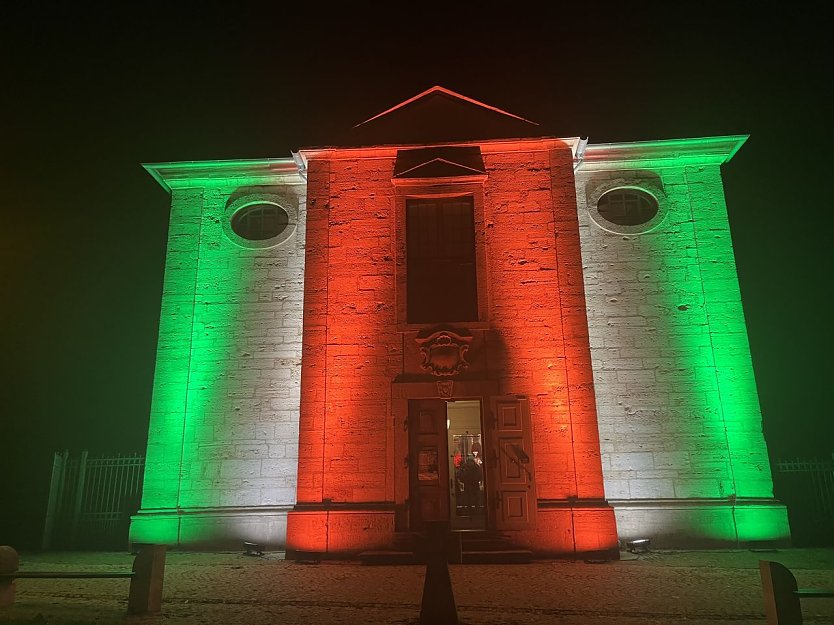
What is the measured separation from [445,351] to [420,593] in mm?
4796

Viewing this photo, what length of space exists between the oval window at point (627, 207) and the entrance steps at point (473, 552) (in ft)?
24.6

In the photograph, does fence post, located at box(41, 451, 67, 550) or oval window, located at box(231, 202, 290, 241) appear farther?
oval window, located at box(231, 202, 290, 241)

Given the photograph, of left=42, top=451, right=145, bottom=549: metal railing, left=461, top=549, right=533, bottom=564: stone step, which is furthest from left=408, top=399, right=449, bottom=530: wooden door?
left=42, top=451, right=145, bottom=549: metal railing

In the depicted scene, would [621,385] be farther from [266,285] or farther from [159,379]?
[159,379]

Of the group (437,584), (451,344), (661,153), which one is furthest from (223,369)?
(661,153)

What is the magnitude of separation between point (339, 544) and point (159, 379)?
214 inches

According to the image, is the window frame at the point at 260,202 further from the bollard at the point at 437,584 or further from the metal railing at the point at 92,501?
the bollard at the point at 437,584

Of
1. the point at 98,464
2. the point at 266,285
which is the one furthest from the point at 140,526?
the point at 266,285

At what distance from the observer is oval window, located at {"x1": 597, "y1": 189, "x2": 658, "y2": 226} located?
13344mm

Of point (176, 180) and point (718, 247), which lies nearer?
point (718, 247)

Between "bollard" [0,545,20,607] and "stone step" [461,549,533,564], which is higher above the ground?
"bollard" [0,545,20,607]

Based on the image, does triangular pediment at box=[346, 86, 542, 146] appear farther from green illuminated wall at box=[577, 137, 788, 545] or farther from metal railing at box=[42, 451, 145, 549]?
metal railing at box=[42, 451, 145, 549]

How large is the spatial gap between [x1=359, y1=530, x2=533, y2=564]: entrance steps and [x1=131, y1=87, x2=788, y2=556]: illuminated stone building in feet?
0.85

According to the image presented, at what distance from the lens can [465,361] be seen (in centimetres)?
1120
